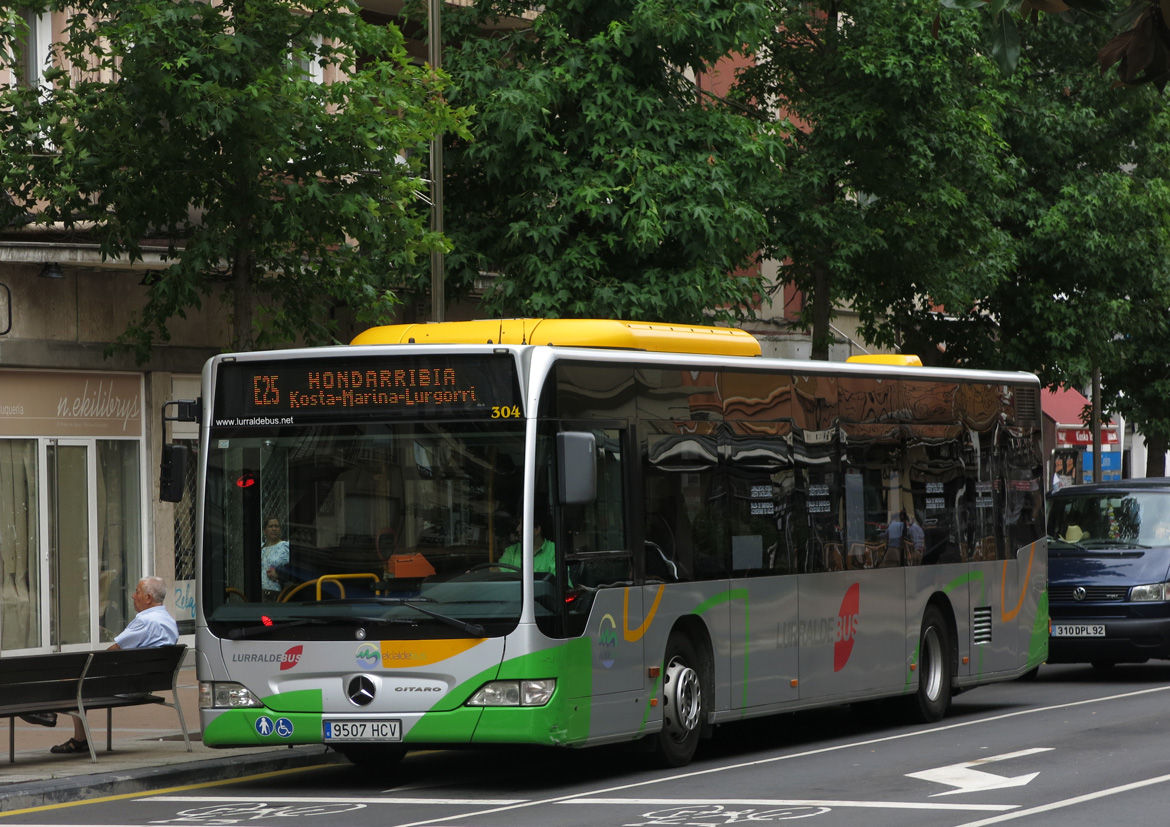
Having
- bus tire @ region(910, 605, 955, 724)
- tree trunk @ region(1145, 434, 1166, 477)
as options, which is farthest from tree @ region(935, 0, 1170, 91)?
tree trunk @ region(1145, 434, 1166, 477)

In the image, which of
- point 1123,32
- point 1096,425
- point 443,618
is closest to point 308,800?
point 443,618

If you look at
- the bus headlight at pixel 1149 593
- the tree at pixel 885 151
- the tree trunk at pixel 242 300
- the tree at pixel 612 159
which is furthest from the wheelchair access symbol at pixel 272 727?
the tree at pixel 885 151

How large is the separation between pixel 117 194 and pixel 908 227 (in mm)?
11567

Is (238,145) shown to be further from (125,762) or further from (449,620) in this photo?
(449,620)

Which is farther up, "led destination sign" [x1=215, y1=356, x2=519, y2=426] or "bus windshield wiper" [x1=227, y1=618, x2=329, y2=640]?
"led destination sign" [x1=215, y1=356, x2=519, y2=426]

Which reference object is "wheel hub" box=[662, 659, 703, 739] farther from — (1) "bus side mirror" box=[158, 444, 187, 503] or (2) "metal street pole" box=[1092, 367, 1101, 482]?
(2) "metal street pole" box=[1092, 367, 1101, 482]

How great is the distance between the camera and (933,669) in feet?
50.8

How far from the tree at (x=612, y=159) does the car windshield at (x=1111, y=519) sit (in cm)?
413

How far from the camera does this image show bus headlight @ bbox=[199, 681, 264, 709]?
36.9 feet

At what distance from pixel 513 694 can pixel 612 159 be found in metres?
9.45

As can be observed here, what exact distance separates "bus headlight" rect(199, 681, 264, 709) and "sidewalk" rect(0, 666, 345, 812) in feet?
2.85

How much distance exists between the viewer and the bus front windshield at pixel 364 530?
10.8m

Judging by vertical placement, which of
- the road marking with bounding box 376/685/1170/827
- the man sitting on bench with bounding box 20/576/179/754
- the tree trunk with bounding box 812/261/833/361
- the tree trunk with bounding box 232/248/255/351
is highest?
the tree trunk with bounding box 812/261/833/361

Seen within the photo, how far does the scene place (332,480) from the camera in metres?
11.2
